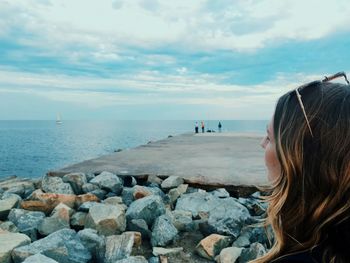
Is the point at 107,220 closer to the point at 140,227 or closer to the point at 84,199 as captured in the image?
the point at 140,227

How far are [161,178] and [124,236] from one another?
2.69 meters

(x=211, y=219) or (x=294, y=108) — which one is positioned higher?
(x=294, y=108)

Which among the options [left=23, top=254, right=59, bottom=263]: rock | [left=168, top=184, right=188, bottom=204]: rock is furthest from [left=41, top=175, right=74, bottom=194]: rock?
[left=23, top=254, right=59, bottom=263]: rock

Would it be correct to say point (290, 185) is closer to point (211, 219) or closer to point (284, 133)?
point (284, 133)

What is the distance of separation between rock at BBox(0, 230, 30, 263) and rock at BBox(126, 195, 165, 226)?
38.5 inches

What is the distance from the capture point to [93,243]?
301cm

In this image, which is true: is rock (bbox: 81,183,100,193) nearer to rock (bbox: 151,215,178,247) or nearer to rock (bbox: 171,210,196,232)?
rock (bbox: 171,210,196,232)

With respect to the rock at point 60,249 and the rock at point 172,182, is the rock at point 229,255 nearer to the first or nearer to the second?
the rock at point 60,249

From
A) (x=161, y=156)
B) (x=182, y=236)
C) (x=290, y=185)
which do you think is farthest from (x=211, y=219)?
(x=161, y=156)

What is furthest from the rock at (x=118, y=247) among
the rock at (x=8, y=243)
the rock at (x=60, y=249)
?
the rock at (x=8, y=243)

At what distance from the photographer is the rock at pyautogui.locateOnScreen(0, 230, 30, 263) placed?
2742mm

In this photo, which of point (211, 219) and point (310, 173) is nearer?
point (310, 173)

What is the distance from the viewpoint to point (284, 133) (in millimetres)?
1062

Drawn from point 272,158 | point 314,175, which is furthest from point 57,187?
point 314,175
